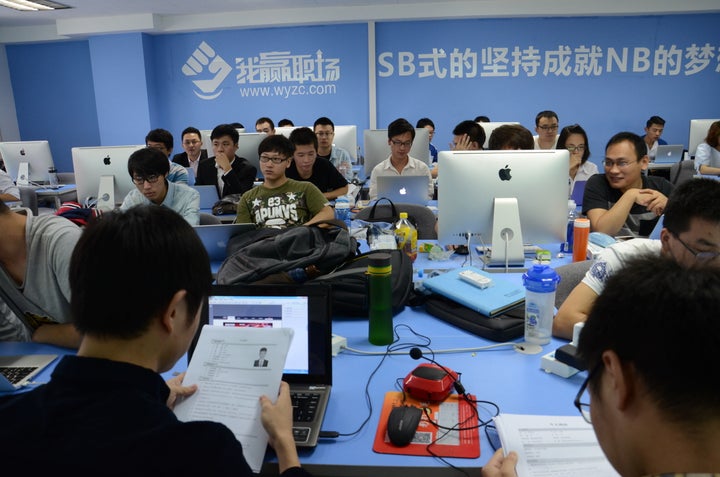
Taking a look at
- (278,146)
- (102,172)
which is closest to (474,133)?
(278,146)

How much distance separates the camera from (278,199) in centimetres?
310

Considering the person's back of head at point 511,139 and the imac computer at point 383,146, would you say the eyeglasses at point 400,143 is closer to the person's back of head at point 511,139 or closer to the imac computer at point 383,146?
the imac computer at point 383,146

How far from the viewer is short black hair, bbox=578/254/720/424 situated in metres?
0.62

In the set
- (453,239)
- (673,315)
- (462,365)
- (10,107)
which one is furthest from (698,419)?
(10,107)

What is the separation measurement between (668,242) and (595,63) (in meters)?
6.40

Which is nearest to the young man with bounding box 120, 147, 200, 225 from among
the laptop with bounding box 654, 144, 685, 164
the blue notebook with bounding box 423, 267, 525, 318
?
the blue notebook with bounding box 423, 267, 525, 318

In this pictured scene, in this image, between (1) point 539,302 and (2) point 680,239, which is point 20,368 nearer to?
(1) point 539,302

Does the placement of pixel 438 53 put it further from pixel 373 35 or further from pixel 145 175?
pixel 145 175

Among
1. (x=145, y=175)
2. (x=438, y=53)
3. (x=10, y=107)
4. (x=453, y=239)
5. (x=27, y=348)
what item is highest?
(x=438, y=53)

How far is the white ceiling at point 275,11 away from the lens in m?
6.57

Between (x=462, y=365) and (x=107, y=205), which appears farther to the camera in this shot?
(x=107, y=205)

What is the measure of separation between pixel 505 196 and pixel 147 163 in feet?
6.73

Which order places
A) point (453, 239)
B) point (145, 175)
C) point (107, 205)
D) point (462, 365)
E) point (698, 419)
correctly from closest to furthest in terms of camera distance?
1. point (698, 419)
2. point (462, 365)
3. point (453, 239)
4. point (145, 175)
5. point (107, 205)

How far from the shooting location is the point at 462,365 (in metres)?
1.44
